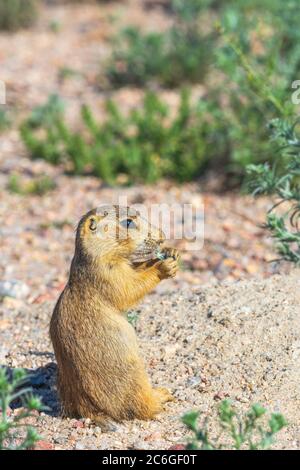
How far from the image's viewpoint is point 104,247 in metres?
4.28

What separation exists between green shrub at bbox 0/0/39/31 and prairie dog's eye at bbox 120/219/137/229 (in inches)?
353

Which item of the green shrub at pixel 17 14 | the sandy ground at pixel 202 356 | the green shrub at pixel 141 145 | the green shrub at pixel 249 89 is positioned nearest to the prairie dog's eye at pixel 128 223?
the sandy ground at pixel 202 356

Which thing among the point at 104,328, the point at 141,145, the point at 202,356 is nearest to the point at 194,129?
the point at 141,145

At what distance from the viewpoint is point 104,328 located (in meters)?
4.21

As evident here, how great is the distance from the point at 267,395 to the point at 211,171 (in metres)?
4.51

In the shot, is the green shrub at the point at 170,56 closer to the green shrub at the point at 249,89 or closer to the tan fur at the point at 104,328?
the green shrub at the point at 249,89

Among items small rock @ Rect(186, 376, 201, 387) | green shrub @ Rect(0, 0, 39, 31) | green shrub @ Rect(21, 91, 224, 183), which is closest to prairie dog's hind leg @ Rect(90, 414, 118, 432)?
small rock @ Rect(186, 376, 201, 387)

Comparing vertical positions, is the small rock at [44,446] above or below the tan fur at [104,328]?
below

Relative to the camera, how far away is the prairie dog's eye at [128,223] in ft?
14.3

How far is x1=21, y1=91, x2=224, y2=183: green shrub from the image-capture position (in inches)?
334

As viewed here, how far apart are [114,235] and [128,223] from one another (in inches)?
4.0

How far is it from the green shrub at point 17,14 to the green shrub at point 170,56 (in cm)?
234

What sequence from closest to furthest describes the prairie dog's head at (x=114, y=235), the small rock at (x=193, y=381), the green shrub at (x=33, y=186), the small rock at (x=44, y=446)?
1. the small rock at (x=44, y=446)
2. the prairie dog's head at (x=114, y=235)
3. the small rock at (x=193, y=381)
4. the green shrub at (x=33, y=186)
